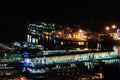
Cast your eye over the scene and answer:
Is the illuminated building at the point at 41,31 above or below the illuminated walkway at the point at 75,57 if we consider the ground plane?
above

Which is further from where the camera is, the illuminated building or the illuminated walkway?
the illuminated building

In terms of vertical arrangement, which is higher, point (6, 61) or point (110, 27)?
point (110, 27)

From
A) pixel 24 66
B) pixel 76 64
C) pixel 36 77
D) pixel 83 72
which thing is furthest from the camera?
pixel 76 64

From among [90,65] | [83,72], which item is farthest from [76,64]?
[83,72]

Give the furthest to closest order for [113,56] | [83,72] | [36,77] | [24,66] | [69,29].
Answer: [69,29], [113,56], [24,66], [83,72], [36,77]

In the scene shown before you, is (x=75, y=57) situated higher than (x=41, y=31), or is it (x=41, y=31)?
(x=41, y=31)

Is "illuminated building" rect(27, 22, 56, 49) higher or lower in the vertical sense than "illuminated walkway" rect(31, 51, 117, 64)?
higher

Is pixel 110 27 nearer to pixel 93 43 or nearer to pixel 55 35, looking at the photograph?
pixel 93 43

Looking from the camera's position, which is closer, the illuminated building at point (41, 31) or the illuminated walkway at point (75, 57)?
the illuminated walkway at point (75, 57)

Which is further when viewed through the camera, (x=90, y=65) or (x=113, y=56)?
(x=113, y=56)

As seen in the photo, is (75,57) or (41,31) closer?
(75,57)
